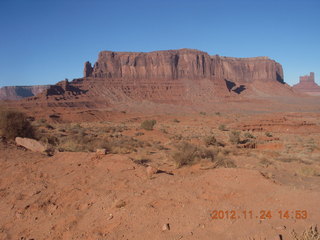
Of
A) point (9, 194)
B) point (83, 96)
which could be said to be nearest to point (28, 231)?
point (9, 194)

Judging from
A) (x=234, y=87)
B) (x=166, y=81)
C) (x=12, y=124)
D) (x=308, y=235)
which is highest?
(x=166, y=81)

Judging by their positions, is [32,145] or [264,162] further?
[264,162]

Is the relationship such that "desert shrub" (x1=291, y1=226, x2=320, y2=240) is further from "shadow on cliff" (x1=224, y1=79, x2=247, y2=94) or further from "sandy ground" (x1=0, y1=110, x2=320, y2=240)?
"shadow on cliff" (x1=224, y1=79, x2=247, y2=94)

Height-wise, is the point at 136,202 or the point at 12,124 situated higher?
the point at 12,124

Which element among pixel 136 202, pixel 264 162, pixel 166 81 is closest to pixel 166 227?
pixel 136 202

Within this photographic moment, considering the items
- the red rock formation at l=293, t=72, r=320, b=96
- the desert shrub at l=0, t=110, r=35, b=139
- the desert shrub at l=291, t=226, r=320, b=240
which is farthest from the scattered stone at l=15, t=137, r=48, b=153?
the red rock formation at l=293, t=72, r=320, b=96

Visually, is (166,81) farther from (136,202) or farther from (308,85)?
(308,85)
